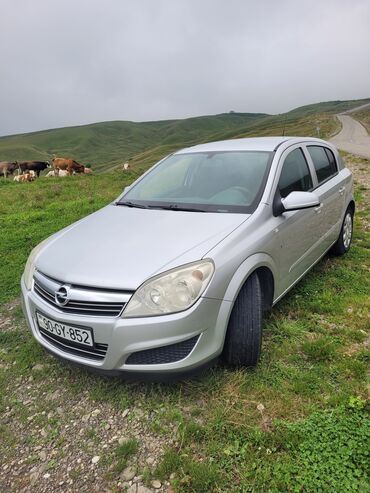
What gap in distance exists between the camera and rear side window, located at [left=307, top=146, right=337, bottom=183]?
412cm

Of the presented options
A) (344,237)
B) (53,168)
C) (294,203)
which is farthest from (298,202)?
(53,168)

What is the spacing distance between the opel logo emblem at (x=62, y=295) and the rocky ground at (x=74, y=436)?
747mm

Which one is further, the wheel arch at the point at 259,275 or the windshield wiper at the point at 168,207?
the windshield wiper at the point at 168,207

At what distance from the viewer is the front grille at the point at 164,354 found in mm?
2250

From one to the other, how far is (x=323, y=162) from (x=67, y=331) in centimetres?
352

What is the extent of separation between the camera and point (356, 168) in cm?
1330

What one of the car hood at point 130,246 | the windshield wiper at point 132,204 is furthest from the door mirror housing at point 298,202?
Result: the windshield wiper at point 132,204

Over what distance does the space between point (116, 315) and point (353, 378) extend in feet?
5.77

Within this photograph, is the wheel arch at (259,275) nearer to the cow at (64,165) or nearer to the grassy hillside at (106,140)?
the cow at (64,165)

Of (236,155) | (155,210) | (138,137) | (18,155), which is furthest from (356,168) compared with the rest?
(138,137)

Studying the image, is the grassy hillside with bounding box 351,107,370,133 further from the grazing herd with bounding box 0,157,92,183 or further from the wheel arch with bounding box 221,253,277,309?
the wheel arch with bounding box 221,253,277,309

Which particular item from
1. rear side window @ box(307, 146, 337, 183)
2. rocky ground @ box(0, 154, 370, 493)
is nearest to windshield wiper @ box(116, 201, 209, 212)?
rocky ground @ box(0, 154, 370, 493)

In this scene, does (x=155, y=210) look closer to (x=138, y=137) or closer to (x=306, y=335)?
(x=306, y=335)

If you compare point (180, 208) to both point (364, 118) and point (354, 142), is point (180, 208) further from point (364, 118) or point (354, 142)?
point (364, 118)
